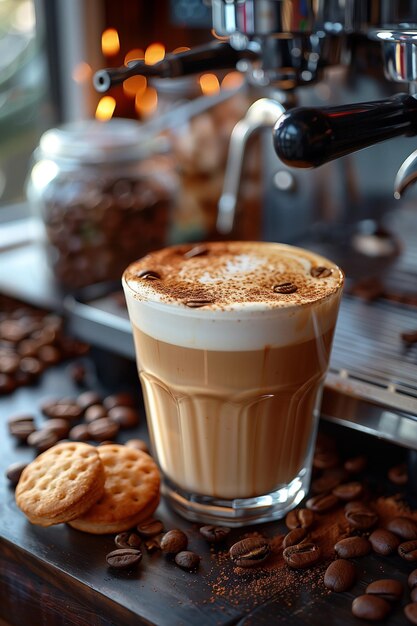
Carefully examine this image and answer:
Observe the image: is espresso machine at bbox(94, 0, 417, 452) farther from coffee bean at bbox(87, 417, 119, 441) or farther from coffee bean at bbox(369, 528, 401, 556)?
coffee bean at bbox(87, 417, 119, 441)

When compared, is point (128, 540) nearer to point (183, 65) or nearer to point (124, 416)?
point (124, 416)

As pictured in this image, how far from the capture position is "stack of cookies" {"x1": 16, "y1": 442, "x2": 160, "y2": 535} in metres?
0.66

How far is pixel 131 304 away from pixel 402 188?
260mm

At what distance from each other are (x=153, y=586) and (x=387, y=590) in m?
0.18

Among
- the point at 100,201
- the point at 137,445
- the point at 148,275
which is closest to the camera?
the point at 148,275

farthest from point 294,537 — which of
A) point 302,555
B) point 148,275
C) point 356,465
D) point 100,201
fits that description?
point 100,201

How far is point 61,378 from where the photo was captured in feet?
3.20

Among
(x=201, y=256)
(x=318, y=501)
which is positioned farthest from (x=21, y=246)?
(x=318, y=501)

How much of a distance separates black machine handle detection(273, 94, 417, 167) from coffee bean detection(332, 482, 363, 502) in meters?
0.31

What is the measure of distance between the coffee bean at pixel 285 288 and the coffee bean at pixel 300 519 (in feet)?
0.66

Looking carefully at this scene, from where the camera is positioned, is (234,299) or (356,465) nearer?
(234,299)

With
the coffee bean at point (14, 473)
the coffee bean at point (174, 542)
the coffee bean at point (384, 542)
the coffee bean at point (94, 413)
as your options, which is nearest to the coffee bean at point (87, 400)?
the coffee bean at point (94, 413)

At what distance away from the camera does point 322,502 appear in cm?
71

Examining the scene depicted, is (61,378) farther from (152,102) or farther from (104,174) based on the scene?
(152,102)
